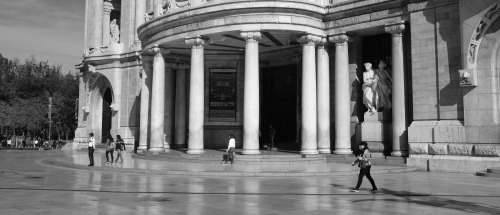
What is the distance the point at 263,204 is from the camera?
11.0m

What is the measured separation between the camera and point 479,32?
1967 cm

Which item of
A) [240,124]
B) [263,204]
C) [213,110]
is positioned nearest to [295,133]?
[240,124]

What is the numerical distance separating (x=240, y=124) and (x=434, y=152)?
15457mm

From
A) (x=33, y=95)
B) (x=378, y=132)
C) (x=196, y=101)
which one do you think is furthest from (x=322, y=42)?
(x=33, y=95)

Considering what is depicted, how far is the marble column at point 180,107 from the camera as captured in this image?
3231cm

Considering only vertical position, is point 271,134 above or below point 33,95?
below

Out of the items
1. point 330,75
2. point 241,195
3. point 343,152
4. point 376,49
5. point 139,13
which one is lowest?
point 241,195

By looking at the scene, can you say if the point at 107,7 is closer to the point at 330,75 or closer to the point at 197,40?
the point at 197,40

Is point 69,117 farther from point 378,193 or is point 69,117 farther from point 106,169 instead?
point 378,193

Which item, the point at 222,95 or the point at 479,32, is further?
the point at 222,95

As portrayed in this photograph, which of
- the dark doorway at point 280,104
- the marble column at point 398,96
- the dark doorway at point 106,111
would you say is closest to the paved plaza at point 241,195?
the marble column at point 398,96

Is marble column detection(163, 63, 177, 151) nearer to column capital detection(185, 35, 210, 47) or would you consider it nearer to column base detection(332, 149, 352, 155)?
column capital detection(185, 35, 210, 47)

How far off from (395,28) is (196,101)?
11.2 metres

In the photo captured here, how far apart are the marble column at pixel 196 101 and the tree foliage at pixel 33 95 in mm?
42739
